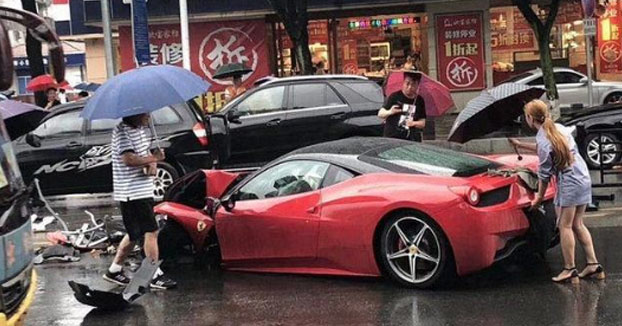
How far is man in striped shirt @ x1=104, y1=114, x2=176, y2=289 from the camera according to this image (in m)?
7.04

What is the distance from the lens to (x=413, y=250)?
6.44 metres

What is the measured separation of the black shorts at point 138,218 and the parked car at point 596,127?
742 cm

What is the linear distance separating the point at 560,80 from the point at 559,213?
15.1m

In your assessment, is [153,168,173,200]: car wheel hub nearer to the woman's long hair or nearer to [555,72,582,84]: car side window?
the woman's long hair

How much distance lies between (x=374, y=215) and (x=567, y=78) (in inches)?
618

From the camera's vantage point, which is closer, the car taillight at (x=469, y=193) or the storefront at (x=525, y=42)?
the car taillight at (x=469, y=193)

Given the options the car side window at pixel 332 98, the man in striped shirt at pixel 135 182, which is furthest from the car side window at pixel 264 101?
the man in striped shirt at pixel 135 182

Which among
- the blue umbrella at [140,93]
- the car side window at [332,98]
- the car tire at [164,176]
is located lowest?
the car tire at [164,176]

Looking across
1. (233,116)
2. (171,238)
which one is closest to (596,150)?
(233,116)

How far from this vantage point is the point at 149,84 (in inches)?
271

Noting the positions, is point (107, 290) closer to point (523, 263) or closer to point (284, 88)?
point (523, 263)

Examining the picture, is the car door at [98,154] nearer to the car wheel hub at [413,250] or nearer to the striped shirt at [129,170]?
the striped shirt at [129,170]

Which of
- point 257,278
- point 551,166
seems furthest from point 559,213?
point 257,278

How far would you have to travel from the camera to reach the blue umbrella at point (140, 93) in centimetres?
673
